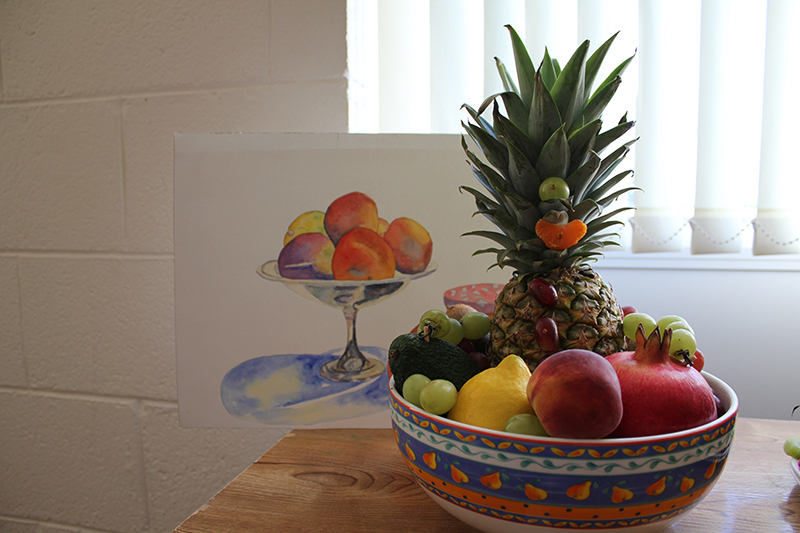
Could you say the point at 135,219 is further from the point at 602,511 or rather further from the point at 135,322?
the point at 602,511

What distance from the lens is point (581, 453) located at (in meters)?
0.42

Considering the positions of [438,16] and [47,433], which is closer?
[438,16]

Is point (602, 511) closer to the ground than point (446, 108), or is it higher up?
closer to the ground

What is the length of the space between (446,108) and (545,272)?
2.04 ft

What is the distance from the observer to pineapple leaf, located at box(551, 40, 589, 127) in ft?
1.95

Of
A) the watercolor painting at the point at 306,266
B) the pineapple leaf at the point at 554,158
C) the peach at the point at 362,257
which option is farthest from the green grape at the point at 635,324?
the peach at the point at 362,257

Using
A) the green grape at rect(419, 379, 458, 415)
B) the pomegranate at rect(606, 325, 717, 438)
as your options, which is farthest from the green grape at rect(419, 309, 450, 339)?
the pomegranate at rect(606, 325, 717, 438)

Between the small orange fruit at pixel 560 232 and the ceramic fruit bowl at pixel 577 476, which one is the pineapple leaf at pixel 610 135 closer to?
the small orange fruit at pixel 560 232

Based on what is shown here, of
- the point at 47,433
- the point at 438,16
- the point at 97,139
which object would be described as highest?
the point at 438,16

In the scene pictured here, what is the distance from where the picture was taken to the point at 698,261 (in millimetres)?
1104

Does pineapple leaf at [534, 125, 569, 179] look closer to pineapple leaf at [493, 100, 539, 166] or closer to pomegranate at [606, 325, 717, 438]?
pineapple leaf at [493, 100, 539, 166]

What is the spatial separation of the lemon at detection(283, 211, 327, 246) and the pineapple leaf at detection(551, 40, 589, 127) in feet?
1.59

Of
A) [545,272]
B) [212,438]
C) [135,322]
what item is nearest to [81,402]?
[135,322]

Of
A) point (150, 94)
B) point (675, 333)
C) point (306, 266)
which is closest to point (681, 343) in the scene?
point (675, 333)
